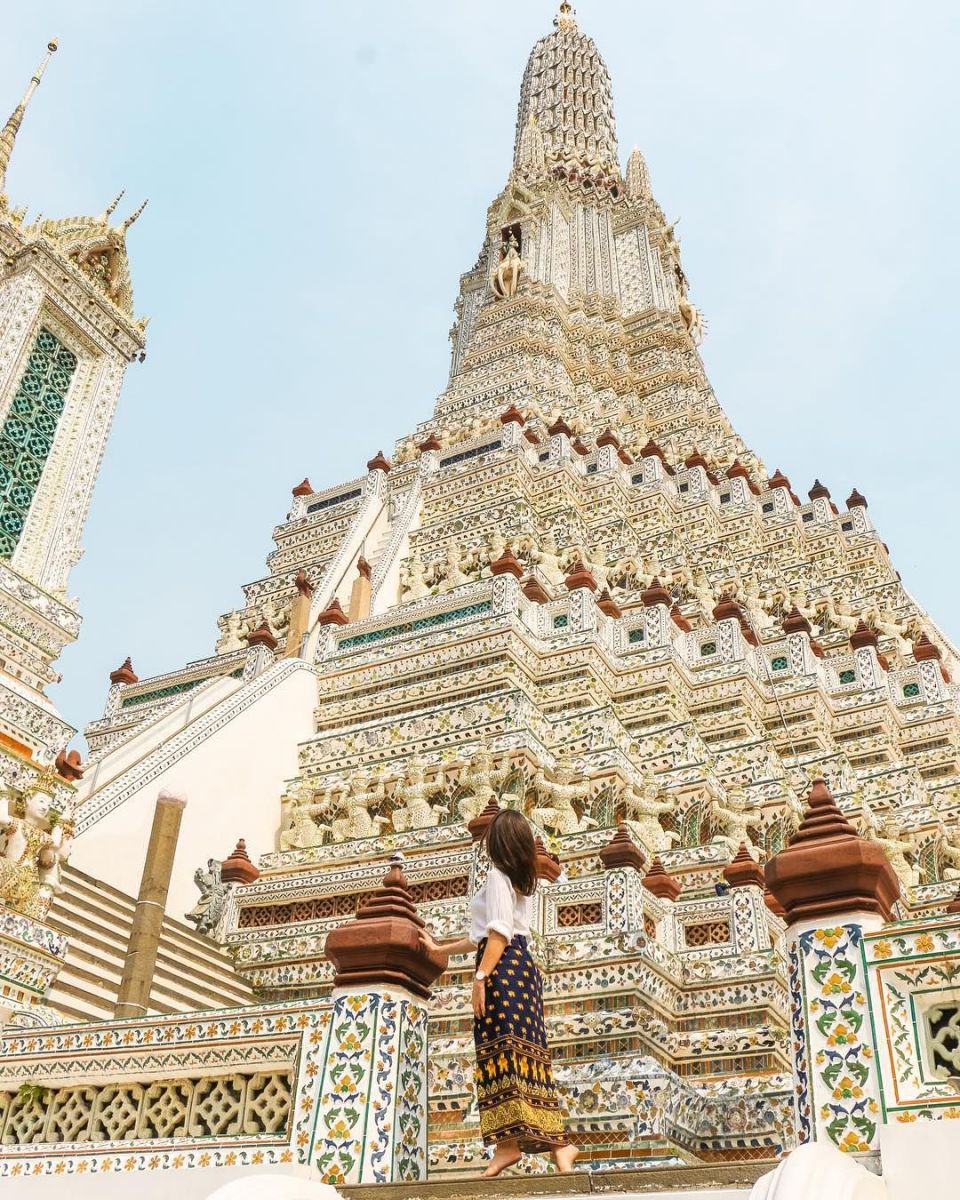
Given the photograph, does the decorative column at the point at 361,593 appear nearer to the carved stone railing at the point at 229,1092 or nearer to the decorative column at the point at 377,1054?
the carved stone railing at the point at 229,1092

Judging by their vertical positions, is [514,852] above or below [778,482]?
below

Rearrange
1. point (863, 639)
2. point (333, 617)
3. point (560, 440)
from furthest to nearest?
point (560, 440) → point (333, 617) → point (863, 639)

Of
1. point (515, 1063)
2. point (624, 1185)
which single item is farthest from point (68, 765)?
point (624, 1185)

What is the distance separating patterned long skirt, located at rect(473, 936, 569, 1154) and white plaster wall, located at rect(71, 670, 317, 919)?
6223mm

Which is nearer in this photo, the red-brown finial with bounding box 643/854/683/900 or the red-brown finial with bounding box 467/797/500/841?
the red-brown finial with bounding box 467/797/500/841

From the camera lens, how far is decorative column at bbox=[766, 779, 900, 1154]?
3.73m

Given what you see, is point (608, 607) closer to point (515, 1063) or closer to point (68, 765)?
point (68, 765)

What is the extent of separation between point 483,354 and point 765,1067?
2199 cm

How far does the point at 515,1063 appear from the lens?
4.37 metres

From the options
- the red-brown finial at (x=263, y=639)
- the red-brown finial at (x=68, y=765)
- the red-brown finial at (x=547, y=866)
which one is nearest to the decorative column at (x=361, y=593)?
the red-brown finial at (x=263, y=639)

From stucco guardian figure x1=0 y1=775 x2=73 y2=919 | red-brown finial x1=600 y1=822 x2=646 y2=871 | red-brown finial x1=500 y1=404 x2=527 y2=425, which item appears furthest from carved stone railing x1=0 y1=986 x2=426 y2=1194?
red-brown finial x1=500 y1=404 x2=527 y2=425

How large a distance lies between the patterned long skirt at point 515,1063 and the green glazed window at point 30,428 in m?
4.25

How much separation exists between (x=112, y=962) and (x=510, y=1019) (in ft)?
16.2

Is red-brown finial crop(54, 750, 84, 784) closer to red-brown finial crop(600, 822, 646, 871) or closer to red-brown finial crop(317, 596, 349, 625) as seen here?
red-brown finial crop(600, 822, 646, 871)
